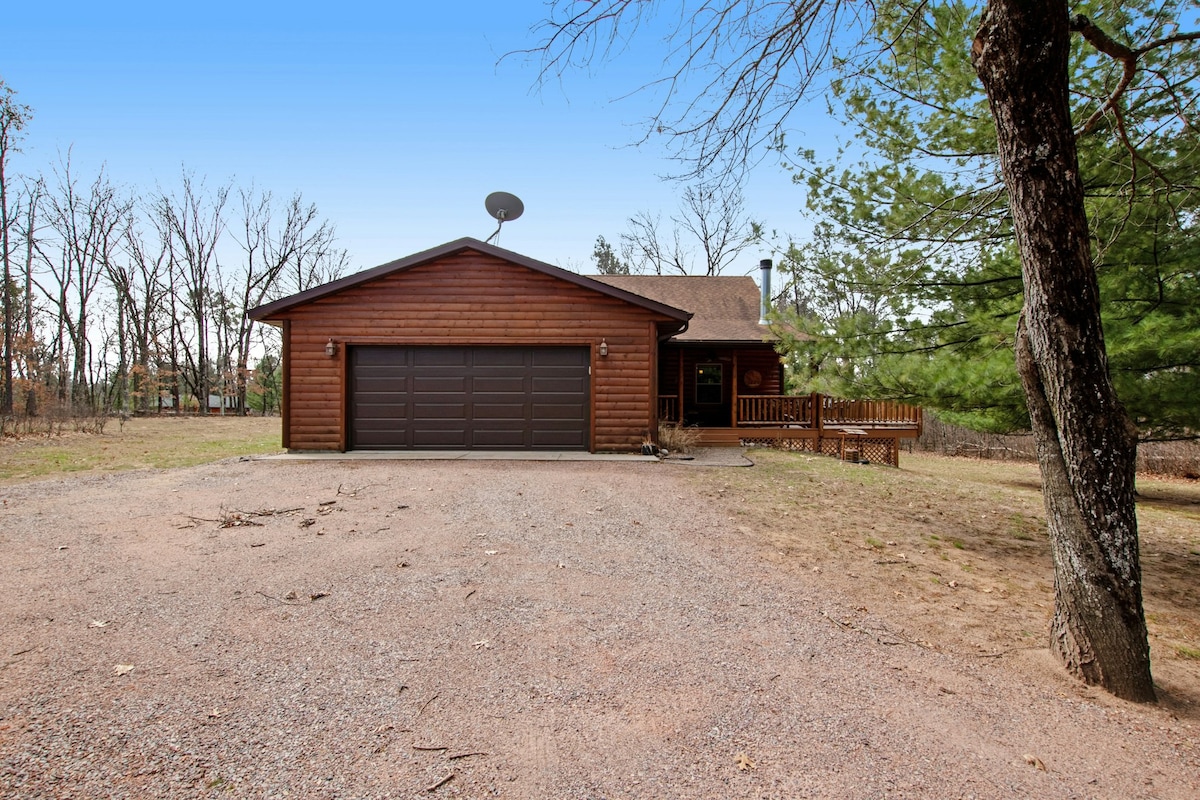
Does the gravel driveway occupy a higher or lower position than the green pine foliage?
lower

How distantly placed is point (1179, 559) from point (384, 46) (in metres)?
11.0

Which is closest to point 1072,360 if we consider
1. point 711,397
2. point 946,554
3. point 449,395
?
point 946,554

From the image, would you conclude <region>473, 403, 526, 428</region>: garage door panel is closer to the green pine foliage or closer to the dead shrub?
the dead shrub

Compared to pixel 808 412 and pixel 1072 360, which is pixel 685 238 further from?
pixel 1072 360

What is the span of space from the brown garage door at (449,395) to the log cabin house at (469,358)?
0.02 m

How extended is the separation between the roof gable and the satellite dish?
201 cm

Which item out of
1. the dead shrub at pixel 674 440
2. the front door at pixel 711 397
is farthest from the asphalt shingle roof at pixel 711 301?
the dead shrub at pixel 674 440

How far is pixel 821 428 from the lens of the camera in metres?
14.3

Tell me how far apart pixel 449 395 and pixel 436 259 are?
2.67 m

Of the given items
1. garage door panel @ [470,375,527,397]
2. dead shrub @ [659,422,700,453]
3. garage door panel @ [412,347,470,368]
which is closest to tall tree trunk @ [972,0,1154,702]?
dead shrub @ [659,422,700,453]

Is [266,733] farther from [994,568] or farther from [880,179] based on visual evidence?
[880,179]

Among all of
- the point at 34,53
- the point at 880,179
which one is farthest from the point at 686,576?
the point at 34,53

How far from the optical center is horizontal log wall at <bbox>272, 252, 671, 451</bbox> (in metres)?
11.2

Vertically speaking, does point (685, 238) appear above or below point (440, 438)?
above
